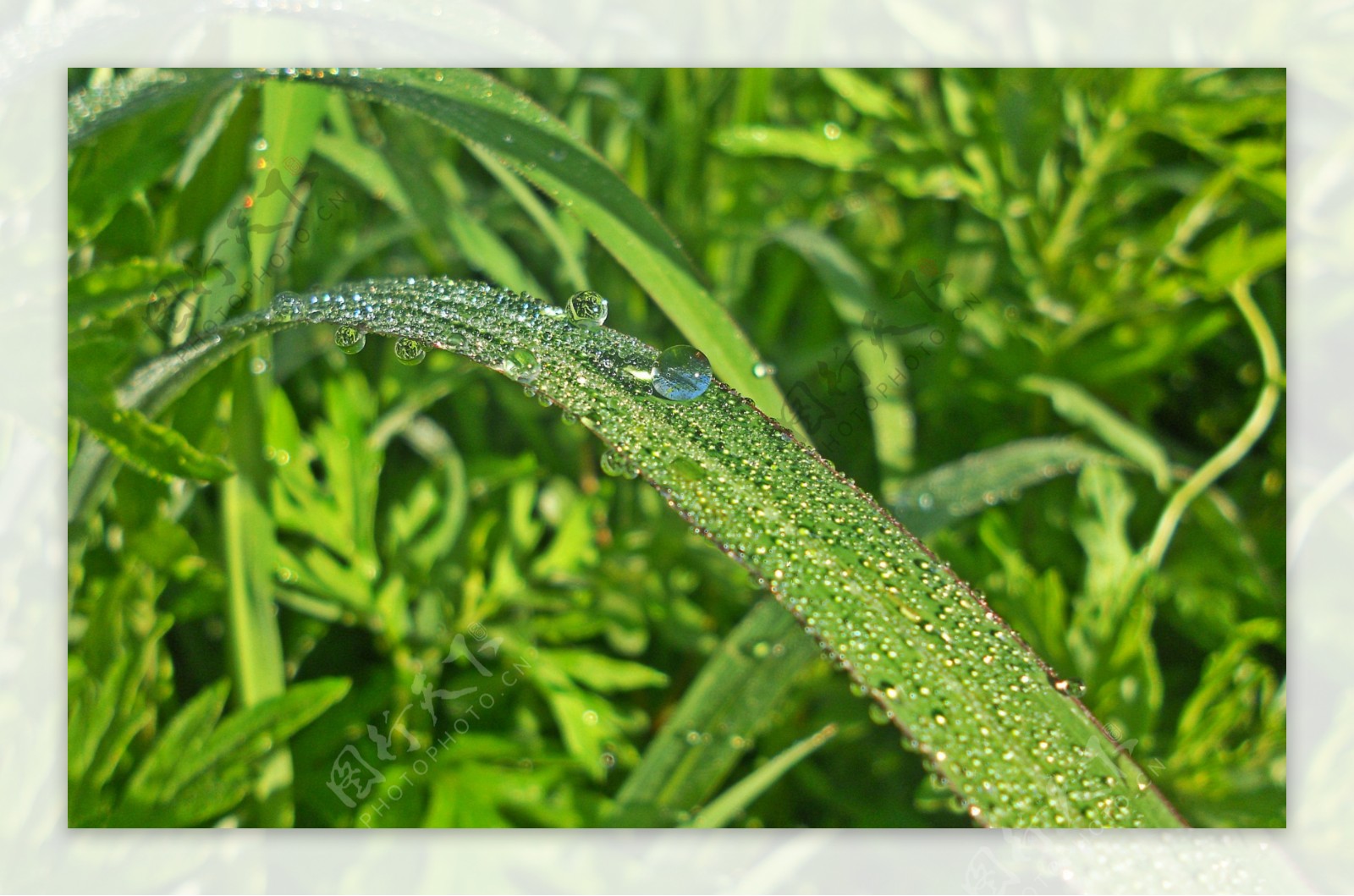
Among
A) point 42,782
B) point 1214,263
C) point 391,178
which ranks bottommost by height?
point 42,782

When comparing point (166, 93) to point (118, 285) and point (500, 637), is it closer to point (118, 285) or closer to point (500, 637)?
point (118, 285)

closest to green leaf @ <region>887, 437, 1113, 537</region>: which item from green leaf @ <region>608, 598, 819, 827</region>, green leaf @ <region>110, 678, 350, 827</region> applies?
green leaf @ <region>608, 598, 819, 827</region>

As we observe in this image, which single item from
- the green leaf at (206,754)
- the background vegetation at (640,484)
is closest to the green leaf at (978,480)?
the background vegetation at (640,484)

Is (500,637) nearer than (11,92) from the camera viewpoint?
No

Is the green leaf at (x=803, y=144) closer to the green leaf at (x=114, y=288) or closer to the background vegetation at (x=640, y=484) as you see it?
the background vegetation at (x=640, y=484)

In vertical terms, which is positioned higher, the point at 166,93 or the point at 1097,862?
the point at 166,93

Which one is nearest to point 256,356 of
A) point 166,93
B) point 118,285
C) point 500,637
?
point 118,285
